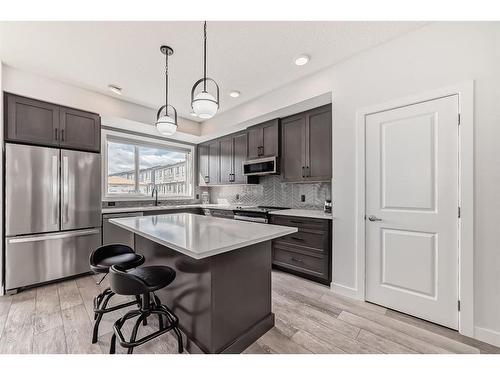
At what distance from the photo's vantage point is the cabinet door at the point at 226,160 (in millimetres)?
4457

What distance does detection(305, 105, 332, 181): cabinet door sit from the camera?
294 centimetres

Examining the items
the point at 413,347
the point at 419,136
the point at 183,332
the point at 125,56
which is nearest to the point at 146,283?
the point at 183,332

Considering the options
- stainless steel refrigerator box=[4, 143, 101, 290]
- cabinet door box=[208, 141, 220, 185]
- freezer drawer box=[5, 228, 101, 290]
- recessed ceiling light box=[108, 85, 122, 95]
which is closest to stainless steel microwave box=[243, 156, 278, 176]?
cabinet door box=[208, 141, 220, 185]

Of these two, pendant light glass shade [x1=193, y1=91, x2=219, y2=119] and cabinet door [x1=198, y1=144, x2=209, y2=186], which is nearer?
pendant light glass shade [x1=193, y1=91, x2=219, y2=119]

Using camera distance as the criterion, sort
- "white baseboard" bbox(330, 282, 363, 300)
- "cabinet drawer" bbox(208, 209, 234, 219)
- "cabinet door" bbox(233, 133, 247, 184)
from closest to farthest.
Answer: "white baseboard" bbox(330, 282, 363, 300) → "cabinet drawer" bbox(208, 209, 234, 219) → "cabinet door" bbox(233, 133, 247, 184)

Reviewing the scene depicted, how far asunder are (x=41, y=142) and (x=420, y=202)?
14.8ft

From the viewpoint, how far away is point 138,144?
14.5ft

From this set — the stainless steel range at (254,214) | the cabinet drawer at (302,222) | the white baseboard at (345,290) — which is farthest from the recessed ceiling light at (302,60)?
the white baseboard at (345,290)

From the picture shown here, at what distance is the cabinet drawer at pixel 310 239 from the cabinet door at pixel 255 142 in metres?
1.59

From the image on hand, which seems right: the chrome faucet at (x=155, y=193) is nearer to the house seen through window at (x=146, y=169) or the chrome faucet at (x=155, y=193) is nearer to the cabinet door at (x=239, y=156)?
the house seen through window at (x=146, y=169)

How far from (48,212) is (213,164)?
2904 millimetres

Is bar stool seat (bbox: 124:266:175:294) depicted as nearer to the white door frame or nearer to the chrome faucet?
the white door frame

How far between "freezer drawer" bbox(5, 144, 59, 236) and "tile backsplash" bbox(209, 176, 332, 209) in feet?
10.1

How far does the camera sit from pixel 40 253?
9.10 ft
